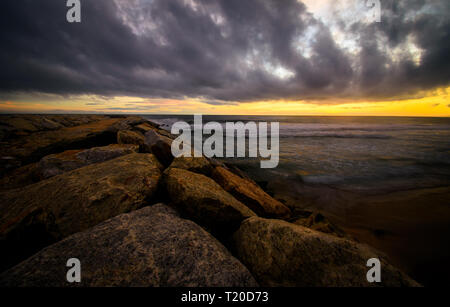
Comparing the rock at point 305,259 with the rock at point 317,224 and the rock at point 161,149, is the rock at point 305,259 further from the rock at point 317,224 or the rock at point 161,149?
the rock at point 161,149

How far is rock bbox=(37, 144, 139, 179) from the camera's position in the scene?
3736 mm

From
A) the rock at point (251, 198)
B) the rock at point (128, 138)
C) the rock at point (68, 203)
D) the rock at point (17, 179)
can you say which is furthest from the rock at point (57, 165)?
the rock at point (251, 198)

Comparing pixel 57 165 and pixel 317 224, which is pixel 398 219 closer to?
pixel 317 224

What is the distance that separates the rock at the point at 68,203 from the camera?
76.7 inches

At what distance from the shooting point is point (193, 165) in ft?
12.0

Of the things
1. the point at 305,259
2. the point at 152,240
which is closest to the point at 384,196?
the point at 305,259

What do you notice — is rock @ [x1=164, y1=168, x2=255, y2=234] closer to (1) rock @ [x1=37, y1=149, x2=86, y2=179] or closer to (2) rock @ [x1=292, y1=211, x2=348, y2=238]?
(2) rock @ [x1=292, y1=211, x2=348, y2=238]

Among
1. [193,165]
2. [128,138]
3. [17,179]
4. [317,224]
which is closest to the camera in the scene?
[193,165]

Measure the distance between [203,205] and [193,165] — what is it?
129cm

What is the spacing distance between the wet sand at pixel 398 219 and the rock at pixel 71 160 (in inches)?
212

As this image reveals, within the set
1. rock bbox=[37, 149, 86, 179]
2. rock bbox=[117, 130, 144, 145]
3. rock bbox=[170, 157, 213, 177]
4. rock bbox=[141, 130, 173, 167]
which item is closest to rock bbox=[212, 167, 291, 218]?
rock bbox=[170, 157, 213, 177]

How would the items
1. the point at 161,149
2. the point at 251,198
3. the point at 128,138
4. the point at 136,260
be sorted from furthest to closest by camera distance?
the point at 128,138
the point at 161,149
the point at 251,198
the point at 136,260

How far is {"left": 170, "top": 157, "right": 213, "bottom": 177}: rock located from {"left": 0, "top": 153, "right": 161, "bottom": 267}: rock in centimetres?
53

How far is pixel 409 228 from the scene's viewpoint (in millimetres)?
Answer: 4309
